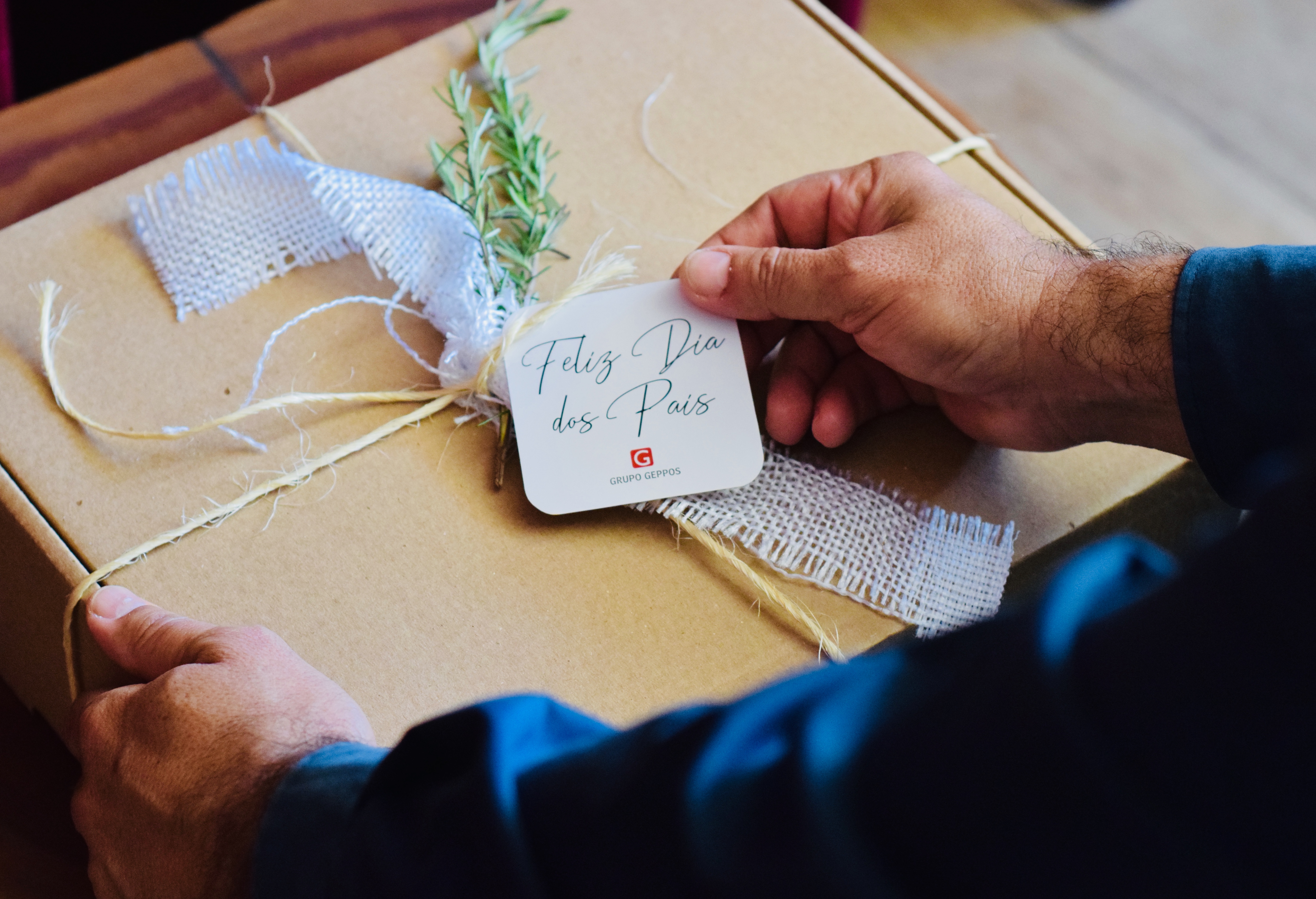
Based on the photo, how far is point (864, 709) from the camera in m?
0.29

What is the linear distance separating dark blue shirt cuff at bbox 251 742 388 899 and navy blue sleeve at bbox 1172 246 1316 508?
1.49 ft

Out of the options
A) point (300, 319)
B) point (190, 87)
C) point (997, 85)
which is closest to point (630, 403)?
point (300, 319)

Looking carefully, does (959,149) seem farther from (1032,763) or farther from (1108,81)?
(1108,81)

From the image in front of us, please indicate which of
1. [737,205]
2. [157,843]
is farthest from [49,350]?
[737,205]

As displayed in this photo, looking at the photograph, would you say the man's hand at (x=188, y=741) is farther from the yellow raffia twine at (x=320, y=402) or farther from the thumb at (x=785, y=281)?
the thumb at (x=785, y=281)

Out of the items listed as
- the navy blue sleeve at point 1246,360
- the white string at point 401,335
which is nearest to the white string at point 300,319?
the white string at point 401,335

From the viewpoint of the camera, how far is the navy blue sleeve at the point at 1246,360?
0.51 metres

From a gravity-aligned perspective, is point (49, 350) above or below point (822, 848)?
above

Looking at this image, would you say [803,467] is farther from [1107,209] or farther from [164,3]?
[1107,209]

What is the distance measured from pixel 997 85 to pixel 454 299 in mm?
1204

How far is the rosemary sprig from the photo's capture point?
2.05ft

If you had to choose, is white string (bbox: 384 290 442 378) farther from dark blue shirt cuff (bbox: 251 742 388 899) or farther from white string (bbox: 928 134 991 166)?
white string (bbox: 928 134 991 166)

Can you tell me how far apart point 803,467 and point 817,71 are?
1.11 ft

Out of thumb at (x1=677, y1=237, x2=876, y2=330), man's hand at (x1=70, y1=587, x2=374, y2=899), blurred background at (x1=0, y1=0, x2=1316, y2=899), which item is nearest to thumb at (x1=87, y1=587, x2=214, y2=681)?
man's hand at (x1=70, y1=587, x2=374, y2=899)
